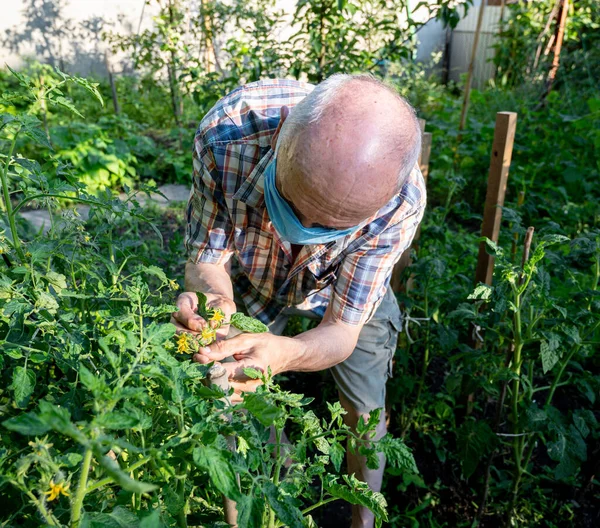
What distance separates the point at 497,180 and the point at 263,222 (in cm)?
108

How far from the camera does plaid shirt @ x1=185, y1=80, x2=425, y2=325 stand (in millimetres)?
1802

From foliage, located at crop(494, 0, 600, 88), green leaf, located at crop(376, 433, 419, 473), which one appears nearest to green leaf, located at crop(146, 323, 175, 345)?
green leaf, located at crop(376, 433, 419, 473)

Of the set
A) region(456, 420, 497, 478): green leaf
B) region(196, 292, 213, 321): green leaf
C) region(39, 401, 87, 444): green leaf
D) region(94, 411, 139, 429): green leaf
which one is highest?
region(39, 401, 87, 444): green leaf

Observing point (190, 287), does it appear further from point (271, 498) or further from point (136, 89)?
point (136, 89)

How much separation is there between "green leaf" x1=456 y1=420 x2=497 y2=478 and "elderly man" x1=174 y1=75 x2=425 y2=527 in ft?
1.06

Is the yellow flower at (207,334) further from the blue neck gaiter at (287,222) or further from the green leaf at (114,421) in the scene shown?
the blue neck gaiter at (287,222)

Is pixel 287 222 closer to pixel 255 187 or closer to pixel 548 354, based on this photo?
pixel 255 187

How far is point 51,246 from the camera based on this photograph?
52.3 inches

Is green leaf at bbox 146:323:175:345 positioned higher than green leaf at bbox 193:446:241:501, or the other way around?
green leaf at bbox 146:323:175:345

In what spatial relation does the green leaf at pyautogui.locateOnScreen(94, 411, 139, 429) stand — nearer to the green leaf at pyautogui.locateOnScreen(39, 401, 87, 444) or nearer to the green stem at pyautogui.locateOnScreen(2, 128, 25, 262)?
the green leaf at pyautogui.locateOnScreen(39, 401, 87, 444)

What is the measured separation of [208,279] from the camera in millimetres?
1896

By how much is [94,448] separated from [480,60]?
28.7 ft

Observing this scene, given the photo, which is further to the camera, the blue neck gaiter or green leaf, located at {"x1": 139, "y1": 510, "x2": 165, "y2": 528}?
the blue neck gaiter

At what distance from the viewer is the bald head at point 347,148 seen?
1.36m
